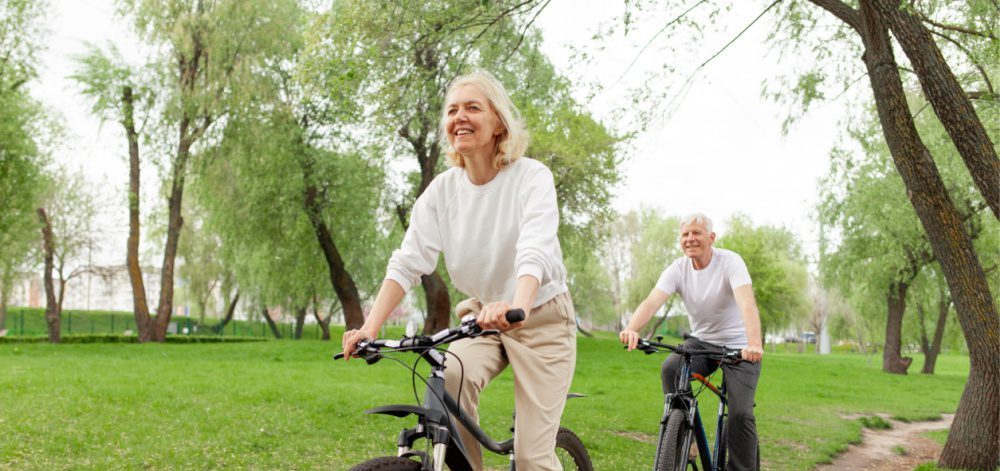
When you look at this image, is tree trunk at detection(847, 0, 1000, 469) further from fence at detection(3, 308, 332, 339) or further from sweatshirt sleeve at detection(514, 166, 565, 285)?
fence at detection(3, 308, 332, 339)

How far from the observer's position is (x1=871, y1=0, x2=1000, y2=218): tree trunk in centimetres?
788

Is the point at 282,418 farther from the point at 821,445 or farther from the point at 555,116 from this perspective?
the point at 555,116

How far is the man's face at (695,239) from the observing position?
216 inches

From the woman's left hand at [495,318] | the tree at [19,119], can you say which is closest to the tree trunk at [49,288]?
the tree at [19,119]

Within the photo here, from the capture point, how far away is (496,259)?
320 cm

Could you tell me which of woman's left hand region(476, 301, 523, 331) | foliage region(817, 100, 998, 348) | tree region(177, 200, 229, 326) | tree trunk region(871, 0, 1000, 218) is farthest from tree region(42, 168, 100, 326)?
woman's left hand region(476, 301, 523, 331)

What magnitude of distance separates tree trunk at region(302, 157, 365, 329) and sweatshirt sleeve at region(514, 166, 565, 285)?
22568 millimetres

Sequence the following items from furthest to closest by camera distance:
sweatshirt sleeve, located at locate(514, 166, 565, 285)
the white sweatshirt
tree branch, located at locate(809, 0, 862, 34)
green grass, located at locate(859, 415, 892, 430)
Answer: green grass, located at locate(859, 415, 892, 430) < tree branch, located at locate(809, 0, 862, 34) < the white sweatshirt < sweatshirt sleeve, located at locate(514, 166, 565, 285)

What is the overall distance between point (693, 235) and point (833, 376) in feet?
82.1

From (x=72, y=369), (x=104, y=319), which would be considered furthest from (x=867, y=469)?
(x=104, y=319)

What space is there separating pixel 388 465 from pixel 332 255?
924 inches

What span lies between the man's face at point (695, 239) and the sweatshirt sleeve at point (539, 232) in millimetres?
2470

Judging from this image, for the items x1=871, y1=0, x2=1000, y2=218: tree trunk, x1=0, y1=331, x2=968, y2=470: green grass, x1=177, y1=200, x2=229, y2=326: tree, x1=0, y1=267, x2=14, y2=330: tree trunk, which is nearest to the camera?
x1=871, y1=0, x2=1000, y2=218: tree trunk

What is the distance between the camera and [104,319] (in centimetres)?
5025
